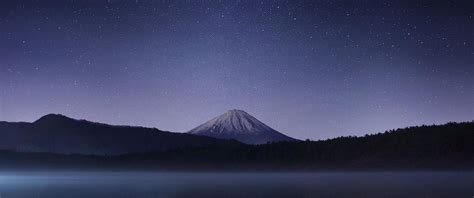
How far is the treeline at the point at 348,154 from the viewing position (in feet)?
300

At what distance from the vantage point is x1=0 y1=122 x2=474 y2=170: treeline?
91.5m

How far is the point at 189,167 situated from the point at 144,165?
1515 cm

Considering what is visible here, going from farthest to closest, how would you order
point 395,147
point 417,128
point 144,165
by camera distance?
point 144,165 < point 417,128 < point 395,147

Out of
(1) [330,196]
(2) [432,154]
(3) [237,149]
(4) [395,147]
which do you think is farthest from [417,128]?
(1) [330,196]

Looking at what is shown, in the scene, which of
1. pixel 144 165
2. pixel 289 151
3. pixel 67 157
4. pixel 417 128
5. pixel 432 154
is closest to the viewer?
pixel 432 154

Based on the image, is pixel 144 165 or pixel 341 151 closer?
pixel 341 151

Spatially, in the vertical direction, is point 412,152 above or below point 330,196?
above

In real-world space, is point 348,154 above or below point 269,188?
above

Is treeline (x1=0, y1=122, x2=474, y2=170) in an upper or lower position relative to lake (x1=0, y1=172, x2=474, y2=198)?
upper

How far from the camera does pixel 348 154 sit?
4195 inches

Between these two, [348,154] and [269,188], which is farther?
[348,154]

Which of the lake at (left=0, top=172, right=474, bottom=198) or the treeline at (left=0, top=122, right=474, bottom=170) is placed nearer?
the lake at (left=0, top=172, right=474, bottom=198)

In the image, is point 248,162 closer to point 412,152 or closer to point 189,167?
point 189,167

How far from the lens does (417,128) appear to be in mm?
108250
